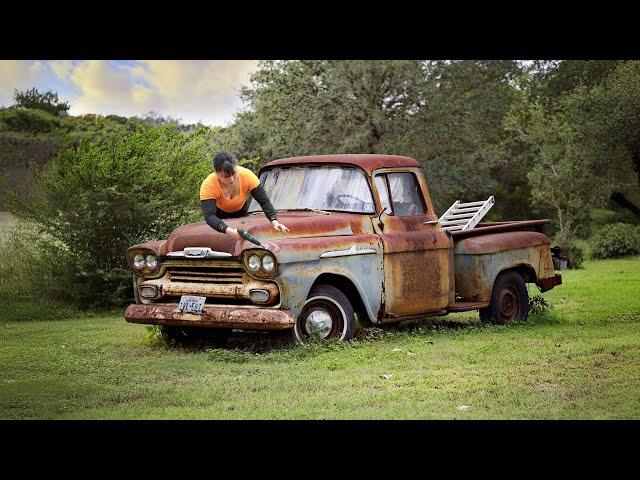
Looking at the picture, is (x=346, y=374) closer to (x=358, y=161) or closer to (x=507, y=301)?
(x=358, y=161)

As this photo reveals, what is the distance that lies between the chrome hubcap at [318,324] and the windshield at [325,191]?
114 centimetres

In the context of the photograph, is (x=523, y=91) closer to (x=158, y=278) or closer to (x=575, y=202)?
(x=575, y=202)

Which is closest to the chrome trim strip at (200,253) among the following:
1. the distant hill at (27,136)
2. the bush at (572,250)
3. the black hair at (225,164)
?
the black hair at (225,164)

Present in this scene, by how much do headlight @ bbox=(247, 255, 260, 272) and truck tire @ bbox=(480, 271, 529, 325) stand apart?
301 centimetres

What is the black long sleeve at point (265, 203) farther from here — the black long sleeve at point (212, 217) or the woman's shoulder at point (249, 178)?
the black long sleeve at point (212, 217)

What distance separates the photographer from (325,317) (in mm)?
8945

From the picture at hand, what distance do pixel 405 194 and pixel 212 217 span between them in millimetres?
2178

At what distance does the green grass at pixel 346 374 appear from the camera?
6879mm

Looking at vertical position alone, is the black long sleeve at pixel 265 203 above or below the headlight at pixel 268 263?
above

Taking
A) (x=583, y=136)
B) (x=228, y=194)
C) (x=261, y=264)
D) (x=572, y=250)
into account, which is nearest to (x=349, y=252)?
(x=261, y=264)

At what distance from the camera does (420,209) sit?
10133 mm

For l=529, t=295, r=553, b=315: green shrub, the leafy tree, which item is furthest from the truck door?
the leafy tree

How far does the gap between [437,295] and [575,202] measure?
1256 cm

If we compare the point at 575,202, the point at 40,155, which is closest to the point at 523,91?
the point at 575,202
